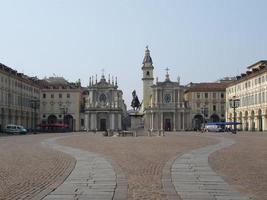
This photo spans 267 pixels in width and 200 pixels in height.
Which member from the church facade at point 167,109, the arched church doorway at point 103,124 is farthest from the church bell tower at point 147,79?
the arched church doorway at point 103,124

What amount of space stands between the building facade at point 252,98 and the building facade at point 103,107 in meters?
32.9

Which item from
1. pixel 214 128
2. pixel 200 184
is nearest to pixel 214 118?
pixel 214 128

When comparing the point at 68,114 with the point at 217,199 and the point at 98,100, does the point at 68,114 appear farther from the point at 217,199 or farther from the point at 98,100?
the point at 217,199

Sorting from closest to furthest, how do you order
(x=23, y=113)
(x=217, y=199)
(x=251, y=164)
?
(x=217, y=199)
(x=251, y=164)
(x=23, y=113)

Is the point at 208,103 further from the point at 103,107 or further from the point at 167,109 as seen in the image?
the point at 103,107

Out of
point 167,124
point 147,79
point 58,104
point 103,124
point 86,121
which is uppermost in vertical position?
point 147,79

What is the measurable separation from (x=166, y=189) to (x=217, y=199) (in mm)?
1819

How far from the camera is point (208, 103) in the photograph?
452 ft

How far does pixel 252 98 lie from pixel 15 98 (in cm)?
5126

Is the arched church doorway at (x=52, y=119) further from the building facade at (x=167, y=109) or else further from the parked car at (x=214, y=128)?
the parked car at (x=214, y=128)

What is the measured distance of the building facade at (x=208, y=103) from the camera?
5399 inches

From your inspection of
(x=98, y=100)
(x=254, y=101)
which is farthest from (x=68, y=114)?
(x=254, y=101)

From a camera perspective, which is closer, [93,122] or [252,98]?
[252,98]

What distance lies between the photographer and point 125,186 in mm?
12703
